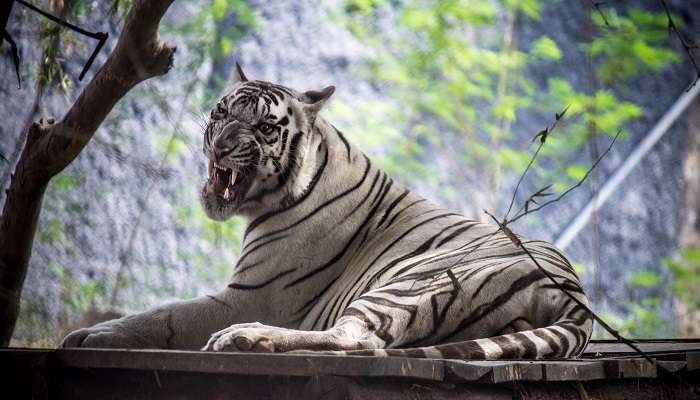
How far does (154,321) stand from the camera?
2.55m

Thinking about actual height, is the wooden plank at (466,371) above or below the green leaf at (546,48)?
below

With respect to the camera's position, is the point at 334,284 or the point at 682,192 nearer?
the point at 334,284

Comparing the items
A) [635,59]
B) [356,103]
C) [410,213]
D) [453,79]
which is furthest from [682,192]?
[410,213]

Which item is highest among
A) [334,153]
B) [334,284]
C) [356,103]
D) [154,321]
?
[356,103]

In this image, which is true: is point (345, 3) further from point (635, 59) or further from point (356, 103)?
point (635, 59)

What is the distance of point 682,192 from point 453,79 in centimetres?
223

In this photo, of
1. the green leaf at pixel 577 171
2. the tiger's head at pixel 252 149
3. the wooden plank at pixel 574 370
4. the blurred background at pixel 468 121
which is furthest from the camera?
the green leaf at pixel 577 171

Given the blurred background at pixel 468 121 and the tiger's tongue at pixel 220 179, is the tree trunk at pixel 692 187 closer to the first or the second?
the blurred background at pixel 468 121

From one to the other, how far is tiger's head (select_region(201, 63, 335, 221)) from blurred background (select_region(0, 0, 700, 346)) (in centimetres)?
295

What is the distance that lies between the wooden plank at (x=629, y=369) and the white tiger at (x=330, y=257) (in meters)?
0.25

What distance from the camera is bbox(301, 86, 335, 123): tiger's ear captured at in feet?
9.48

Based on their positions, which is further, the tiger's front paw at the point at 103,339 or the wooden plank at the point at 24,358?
the tiger's front paw at the point at 103,339

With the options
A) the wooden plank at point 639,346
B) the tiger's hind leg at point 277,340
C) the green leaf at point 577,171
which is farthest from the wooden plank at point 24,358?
the green leaf at point 577,171

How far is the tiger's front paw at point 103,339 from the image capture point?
229 centimetres
